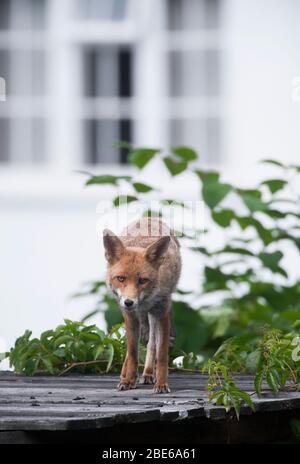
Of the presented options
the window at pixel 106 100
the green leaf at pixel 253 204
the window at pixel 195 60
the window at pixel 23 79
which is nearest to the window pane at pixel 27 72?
the window at pixel 23 79

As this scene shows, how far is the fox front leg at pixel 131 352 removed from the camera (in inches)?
153

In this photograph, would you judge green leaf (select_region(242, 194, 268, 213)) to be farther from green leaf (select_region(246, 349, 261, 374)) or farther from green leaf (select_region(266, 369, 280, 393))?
green leaf (select_region(266, 369, 280, 393))

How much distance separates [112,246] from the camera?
12.0 feet

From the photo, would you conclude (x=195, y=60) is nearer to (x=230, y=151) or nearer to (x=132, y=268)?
(x=230, y=151)

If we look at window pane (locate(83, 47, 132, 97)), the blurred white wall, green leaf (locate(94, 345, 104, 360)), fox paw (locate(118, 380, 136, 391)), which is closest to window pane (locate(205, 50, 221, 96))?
the blurred white wall

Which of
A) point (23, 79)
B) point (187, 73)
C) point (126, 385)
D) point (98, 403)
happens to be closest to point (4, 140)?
point (23, 79)

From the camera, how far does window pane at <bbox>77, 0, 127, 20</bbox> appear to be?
12.3 m

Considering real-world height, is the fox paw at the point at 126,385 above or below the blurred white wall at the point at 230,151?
below

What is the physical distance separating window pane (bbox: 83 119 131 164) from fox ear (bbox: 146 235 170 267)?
28.9ft

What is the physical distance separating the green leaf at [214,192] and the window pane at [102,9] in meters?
6.80

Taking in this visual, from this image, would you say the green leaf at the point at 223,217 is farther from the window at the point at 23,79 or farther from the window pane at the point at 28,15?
the window pane at the point at 28,15

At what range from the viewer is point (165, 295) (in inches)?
151

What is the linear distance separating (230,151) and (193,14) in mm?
1481
